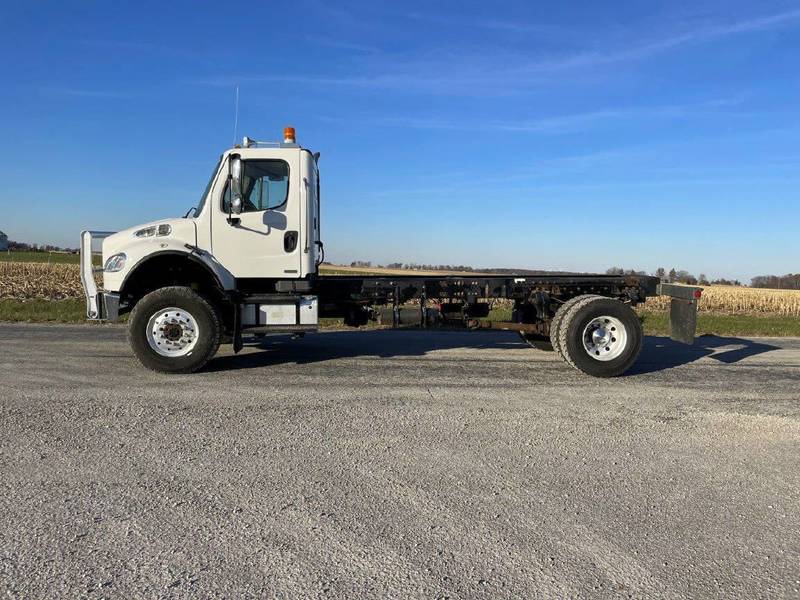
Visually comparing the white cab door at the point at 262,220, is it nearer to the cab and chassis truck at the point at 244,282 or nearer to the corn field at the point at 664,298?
the cab and chassis truck at the point at 244,282

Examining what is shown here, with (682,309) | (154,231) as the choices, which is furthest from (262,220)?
(682,309)

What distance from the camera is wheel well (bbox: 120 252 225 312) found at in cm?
801

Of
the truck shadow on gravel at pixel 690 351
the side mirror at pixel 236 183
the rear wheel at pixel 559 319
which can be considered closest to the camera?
the side mirror at pixel 236 183

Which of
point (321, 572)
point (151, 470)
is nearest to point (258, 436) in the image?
point (151, 470)

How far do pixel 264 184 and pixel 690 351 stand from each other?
25.7 ft

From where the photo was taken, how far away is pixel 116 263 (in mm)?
7836

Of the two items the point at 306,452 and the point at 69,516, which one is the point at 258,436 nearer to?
the point at 306,452

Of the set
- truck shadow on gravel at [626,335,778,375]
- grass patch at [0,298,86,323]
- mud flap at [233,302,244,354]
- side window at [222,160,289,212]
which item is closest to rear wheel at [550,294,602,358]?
truck shadow on gravel at [626,335,778,375]

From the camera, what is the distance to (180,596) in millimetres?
2725

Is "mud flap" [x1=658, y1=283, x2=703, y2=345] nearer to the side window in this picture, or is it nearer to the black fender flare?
the side window

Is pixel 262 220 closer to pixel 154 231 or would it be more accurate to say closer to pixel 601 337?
pixel 154 231

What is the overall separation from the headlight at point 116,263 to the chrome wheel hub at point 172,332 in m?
0.83

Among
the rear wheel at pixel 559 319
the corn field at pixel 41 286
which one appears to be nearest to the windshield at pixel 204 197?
the rear wheel at pixel 559 319

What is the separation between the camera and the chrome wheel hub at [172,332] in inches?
301
